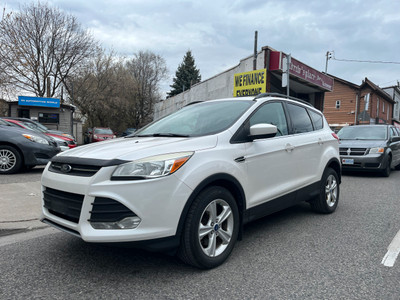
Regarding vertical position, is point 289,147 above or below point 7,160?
above

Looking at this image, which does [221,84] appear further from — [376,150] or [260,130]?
[260,130]

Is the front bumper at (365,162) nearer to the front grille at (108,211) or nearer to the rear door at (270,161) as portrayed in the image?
the rear door at (270,161)

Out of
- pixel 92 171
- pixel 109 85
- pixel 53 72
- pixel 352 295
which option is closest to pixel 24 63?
pixel 53 72

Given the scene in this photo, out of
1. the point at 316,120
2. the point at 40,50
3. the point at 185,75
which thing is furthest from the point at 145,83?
the point at 316,120

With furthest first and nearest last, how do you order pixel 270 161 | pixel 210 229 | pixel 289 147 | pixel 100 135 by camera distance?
pixel 100 135 < pixel 289 147 < pixel 270 161 < pixel 210 229

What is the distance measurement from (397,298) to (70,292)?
2.52 metres

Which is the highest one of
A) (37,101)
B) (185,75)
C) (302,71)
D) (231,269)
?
(185,75)

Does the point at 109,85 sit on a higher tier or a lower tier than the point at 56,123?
higher

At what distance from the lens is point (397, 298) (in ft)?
7.56

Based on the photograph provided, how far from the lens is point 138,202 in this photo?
228cm

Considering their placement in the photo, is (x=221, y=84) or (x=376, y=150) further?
(x=221, y=84)

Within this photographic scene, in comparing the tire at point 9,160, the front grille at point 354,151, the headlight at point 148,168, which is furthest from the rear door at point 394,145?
the tire at point 9,160

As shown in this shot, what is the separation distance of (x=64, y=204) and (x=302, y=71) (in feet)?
47.2

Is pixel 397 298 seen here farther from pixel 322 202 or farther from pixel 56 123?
pixel 56 123
